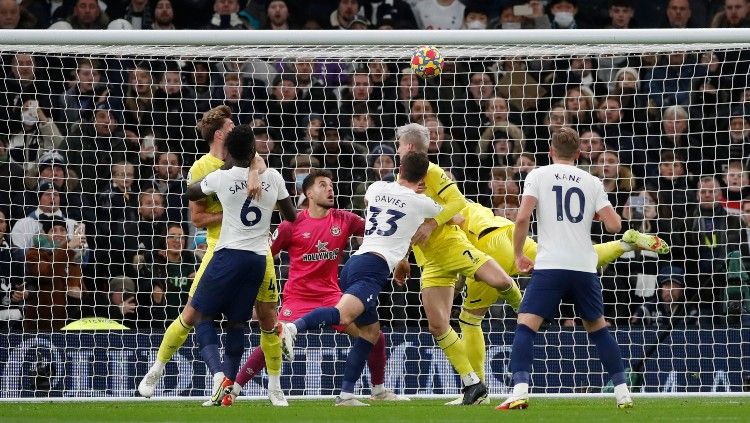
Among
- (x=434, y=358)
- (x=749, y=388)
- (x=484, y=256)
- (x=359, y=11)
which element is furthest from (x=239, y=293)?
(x=359, y=11)

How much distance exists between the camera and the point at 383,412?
941 centimetres

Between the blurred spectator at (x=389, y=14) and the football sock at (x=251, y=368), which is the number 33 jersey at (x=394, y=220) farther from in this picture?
the blurred spectator at (x=389, y=14)

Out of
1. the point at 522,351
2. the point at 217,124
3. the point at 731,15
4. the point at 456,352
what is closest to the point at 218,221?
the point at 217,124

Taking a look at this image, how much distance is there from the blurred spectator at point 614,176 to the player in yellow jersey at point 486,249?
202 cm

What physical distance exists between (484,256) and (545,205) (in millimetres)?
1754

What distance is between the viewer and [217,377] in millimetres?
10234

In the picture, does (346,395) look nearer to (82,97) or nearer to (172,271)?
(172,271)

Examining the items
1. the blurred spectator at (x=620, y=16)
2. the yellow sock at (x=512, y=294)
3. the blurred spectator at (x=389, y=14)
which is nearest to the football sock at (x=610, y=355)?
the yellow sock at (x=512, y=294)

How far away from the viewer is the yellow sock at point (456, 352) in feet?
34.7

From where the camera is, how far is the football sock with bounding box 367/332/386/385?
11.1 m

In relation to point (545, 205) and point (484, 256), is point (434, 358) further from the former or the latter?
point (545, 205)

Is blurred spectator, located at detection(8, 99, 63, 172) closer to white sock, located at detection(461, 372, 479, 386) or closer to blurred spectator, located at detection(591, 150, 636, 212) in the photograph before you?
white sock, located at detection(461, 372, 479, 386)

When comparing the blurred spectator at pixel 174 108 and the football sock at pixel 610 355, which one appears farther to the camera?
the blurred spectator at pixel 174 108

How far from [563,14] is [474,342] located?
705 cm
